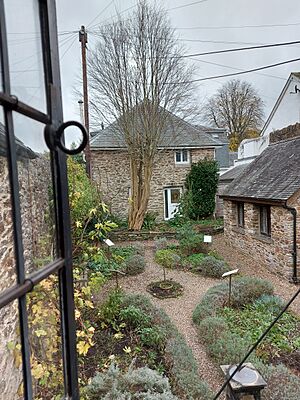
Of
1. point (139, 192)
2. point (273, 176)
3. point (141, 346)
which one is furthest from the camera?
point (139, 192)

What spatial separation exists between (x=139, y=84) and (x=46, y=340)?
45.5 feet

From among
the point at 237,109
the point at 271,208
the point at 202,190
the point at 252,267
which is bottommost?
the point at 252,267

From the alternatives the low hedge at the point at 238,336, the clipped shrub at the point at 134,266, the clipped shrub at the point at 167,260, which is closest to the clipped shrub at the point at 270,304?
the low hedge at the point at 238,336

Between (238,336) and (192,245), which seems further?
(192,245)

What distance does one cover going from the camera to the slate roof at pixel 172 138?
14.7 meters

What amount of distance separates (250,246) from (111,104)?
8866mm

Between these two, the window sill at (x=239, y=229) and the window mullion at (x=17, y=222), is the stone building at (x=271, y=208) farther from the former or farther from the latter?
the window mullion at (x=17, y=222)

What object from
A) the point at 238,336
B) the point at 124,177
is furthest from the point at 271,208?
the point at 124,177

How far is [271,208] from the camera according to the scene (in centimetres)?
797

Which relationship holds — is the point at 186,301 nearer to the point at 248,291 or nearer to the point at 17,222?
the point at 248,291

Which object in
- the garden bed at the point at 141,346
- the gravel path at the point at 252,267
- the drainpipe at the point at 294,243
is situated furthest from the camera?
the drainpipe at the point at 294,243

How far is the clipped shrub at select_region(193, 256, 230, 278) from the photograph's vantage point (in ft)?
26.2

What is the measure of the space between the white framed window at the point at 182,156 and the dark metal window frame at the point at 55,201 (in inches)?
585

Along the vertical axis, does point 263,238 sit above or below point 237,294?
above
